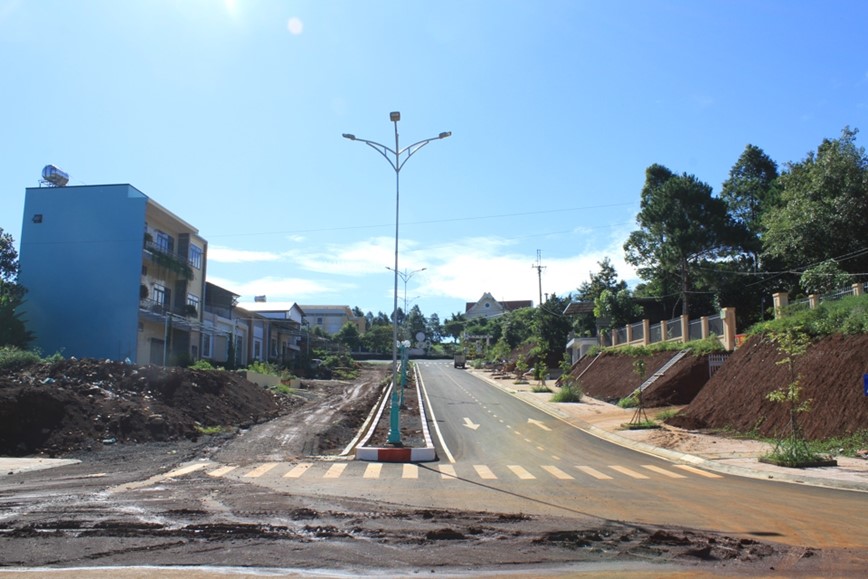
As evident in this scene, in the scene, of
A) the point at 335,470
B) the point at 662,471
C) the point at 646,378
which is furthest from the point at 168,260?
the point at 662,471

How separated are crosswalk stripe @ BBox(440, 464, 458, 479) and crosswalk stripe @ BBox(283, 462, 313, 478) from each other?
130 inches

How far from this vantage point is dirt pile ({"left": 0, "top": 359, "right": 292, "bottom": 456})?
Result: 815 inches

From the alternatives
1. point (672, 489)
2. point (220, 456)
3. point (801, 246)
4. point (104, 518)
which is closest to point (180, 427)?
point (220, 456)

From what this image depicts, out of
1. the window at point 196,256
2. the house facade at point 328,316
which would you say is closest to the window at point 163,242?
the window at point 196,256

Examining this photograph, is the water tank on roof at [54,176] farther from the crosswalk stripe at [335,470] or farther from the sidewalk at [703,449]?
the crosswalk stripe at [335,470]

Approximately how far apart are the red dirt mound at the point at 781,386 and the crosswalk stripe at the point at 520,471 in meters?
9.62

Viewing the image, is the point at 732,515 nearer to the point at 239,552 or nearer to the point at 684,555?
the point at 684,555

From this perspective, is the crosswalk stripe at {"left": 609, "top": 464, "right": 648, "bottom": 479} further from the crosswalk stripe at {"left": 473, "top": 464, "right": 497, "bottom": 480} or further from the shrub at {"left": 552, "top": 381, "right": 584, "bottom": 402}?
the shrub at {"left": 552, "top": 381, "right": 584, "bottom": 402}

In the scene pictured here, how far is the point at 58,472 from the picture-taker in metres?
15.6

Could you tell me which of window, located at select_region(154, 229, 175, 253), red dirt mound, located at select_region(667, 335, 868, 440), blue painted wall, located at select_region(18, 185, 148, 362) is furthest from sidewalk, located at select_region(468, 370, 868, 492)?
window, located at select_region(154, 229, 175, 253)

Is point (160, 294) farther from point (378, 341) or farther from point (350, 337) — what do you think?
point (378, 341)

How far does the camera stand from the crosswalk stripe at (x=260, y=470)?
14680 millimetres

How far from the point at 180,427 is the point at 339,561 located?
62.9 feet

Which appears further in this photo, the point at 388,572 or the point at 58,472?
the point at 58,472
